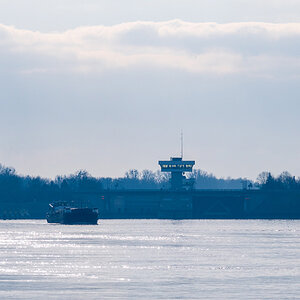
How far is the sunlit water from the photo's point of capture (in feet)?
318

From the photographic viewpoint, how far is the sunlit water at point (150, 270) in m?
97.1

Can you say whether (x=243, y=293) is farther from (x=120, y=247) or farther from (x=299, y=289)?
(x=120, y=247)

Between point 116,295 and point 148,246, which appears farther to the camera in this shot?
point 148,246

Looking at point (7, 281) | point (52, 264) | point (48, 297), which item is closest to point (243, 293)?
point (48, 297)

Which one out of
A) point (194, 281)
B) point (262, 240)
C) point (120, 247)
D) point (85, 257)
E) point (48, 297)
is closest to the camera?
point (48, 297)

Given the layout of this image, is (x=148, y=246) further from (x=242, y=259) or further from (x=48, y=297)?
(x=48, y=297)

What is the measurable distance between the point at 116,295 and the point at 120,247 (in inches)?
2612

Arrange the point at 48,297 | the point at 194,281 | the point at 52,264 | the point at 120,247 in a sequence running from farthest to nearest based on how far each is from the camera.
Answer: the point at 120,247, the point at 52,264, the point at 194,281, the point at 48,297

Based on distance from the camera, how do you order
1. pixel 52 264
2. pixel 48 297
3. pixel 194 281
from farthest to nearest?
1. pixel 52 264
2. pixel 194 281
3. pixel 48 297

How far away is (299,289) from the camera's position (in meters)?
98.9

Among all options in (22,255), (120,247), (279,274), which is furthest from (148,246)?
(279,274)

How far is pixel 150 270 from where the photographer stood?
11700cm

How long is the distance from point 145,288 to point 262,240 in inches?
3380

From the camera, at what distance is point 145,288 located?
10000cm
